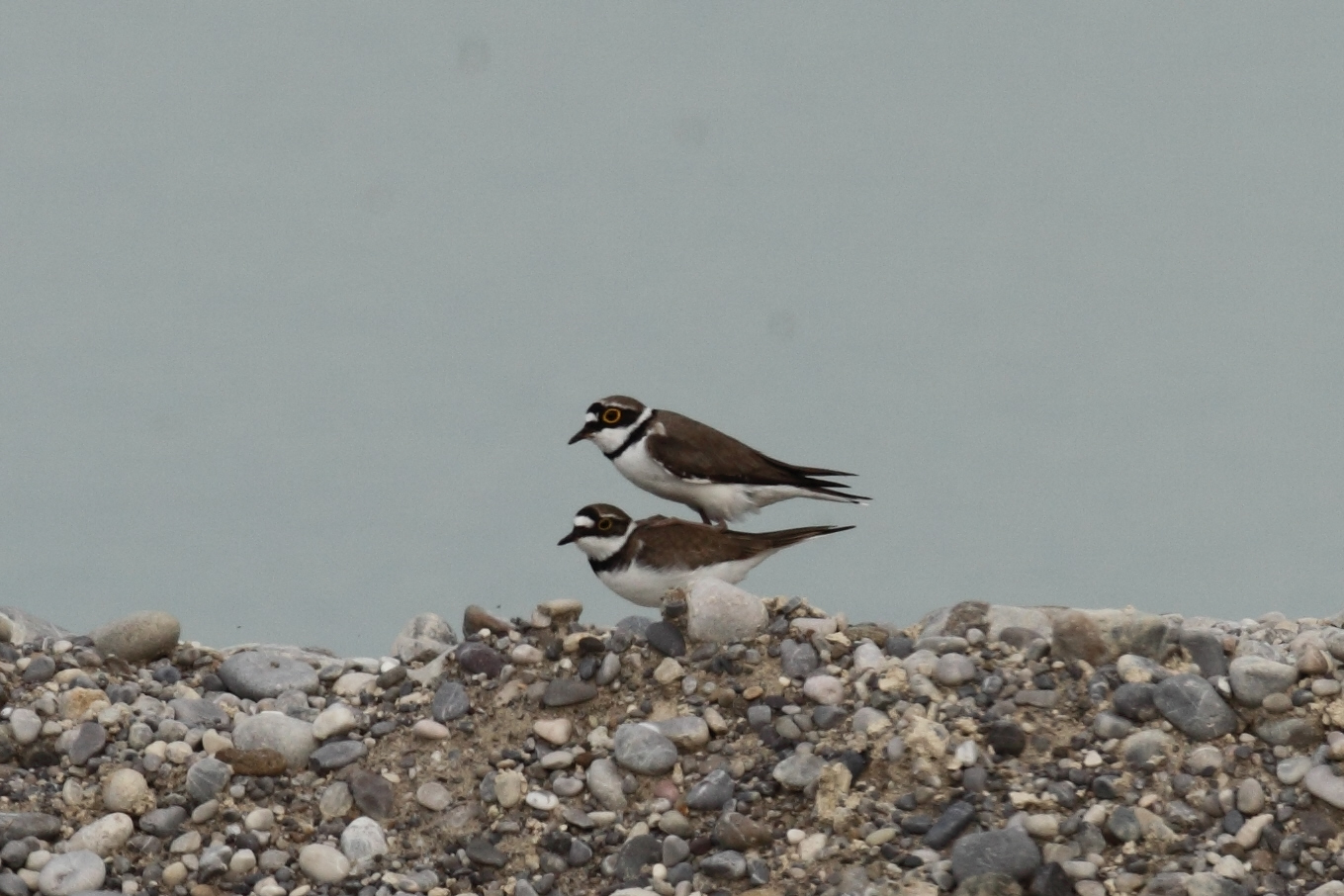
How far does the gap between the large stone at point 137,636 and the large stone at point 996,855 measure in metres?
4.52

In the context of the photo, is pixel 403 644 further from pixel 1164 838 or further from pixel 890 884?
pixel 1164 838

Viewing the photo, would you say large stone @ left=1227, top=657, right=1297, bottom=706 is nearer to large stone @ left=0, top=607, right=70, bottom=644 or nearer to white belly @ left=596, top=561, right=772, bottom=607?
white belly @ left=596, top=561, right=772, bottom=607

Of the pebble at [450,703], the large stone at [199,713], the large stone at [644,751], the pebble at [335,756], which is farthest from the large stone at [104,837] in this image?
the large stone at [644,751]

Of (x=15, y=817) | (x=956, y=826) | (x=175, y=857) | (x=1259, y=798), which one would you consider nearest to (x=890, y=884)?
(x=956, y=826)

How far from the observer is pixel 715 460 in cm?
1030

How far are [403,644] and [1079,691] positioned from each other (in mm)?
3659

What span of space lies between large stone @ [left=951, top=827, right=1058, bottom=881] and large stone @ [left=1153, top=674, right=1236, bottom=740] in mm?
1086

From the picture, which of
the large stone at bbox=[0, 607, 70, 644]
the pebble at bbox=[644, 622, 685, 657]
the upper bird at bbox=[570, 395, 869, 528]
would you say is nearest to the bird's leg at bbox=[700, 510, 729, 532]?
the upper bird at bbox=[570, 395, 869, 528]

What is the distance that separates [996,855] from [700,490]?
12.1ft

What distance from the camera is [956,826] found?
23.6 ft

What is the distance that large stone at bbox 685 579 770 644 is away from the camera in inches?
328

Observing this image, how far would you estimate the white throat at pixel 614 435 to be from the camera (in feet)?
34.1

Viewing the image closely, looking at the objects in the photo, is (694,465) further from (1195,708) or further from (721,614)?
(1195,708)

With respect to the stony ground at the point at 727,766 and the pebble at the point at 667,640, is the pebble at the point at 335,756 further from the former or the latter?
the pebble at the point at 667,640
